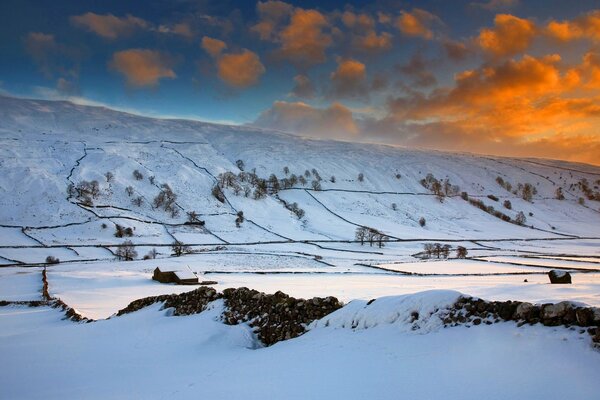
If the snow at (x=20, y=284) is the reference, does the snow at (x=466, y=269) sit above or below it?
above

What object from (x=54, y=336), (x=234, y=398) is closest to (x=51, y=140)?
(x=54, y=336)

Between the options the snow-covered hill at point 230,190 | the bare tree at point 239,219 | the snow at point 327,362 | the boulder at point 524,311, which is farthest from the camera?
the bare tree at point 239,219

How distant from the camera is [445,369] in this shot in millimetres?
6395

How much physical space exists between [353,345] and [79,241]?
76.1 m

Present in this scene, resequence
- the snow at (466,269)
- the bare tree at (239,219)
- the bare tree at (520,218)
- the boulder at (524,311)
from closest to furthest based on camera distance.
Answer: the boulder at (524,311) < the snow at (466,269) < the bare tree at (239,219) < the bare tree at (520,218)

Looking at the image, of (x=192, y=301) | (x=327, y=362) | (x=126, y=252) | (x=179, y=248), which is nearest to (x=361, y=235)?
(x=179, y=248)

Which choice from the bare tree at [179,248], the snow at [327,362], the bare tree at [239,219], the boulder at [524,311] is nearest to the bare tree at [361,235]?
the bare tree at [239,219]

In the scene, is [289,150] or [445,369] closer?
[445,369]

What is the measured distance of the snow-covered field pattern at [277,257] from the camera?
703 centimetres

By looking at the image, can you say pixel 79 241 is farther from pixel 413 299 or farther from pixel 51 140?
pixel 51 140

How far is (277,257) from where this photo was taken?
2522 inches

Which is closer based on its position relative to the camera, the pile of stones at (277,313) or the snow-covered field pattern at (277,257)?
the snow-covered field pattern at (277,257)

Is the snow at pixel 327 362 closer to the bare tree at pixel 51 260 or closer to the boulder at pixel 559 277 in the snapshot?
the boulder at pixel 559 277

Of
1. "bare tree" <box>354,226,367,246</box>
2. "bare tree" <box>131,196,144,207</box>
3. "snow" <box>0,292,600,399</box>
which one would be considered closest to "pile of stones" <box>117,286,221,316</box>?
"snow" <box>0,292,600,399</box>
